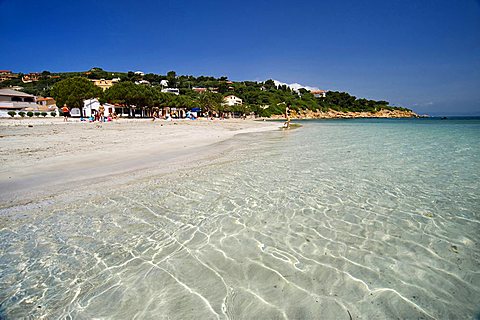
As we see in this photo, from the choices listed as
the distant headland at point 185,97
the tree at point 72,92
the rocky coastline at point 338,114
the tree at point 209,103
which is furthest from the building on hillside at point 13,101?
the rocky coastline at point 338,114

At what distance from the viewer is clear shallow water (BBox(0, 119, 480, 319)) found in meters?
2.61

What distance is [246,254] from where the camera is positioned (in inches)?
141

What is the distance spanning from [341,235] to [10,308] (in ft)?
13.9

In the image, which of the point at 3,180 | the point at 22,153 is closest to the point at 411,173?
the point at 3,180

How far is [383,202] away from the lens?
5660 millimetres

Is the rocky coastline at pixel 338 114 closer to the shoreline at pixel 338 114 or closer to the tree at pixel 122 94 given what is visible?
the shoreline at pixel 338 114

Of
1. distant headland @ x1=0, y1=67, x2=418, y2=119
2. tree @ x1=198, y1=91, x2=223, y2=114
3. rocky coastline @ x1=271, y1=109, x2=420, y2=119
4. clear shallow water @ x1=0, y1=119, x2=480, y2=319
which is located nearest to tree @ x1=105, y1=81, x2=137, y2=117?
distant headland @ x1=0, y1=67, x2=418, y2=119

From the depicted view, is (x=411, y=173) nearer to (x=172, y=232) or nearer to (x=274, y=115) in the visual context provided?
(x=172, y=232)

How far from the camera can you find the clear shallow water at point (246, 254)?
261cm

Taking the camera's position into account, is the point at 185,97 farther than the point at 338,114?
No

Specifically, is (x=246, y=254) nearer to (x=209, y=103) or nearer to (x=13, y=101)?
(x=13, y=101)

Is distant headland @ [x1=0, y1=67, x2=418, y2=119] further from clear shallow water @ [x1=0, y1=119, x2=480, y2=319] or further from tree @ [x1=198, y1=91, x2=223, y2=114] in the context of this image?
clear shallow water @ [x1=0, y1=119, x2=480, y2=319]

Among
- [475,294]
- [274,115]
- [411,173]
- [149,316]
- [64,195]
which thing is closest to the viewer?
[149,316]

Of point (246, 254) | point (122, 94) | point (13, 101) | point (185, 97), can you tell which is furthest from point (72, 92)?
point (246, 254)
